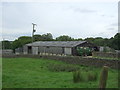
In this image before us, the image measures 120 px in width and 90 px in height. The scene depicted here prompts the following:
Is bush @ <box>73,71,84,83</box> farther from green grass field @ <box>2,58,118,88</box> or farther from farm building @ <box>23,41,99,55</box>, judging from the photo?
farm building @ <box>23,41,99,55</box>

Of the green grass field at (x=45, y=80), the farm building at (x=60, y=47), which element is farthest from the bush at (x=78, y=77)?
the farm building at (x=60, y=47)

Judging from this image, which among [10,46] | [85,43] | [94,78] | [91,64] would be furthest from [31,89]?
[10,46]

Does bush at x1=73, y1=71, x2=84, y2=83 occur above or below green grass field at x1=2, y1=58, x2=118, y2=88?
above

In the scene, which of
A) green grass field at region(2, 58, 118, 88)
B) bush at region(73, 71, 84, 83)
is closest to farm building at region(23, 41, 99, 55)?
→ green grass field at region(2, 58, 118, 88)

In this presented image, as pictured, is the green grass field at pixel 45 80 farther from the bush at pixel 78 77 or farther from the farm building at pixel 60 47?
the farm building at pixel 60 47

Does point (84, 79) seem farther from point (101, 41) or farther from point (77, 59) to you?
point (101, 41)

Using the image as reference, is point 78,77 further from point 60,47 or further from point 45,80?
point 60,47

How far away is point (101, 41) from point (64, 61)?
51048 mm

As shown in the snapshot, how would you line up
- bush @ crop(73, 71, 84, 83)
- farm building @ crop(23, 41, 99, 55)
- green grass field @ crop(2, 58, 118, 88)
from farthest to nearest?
farm building @ crop(23, 41, 99, 55) < bush @ crop(73, 71, 84, 83) < green grass field @ crop(2, 58, 118, 88)

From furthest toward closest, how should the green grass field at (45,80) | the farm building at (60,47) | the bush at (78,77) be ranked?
the farm building at (60,47) < the bush at (78,77) < the green grass field at (45,80)

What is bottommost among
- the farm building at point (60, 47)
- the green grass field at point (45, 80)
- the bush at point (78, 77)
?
the green grass field at point (45, 80)

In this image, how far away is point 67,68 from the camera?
68.9ft

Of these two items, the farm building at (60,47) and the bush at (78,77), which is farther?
the farm building at (60,47)

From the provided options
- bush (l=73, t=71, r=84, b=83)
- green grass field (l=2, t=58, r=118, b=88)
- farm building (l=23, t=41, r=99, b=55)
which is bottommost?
green grass field (l=2, t=58, r=118, b=88)
